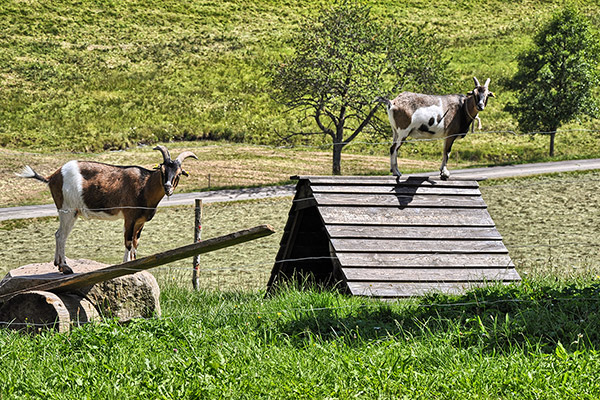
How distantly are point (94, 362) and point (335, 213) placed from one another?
15.8 ft

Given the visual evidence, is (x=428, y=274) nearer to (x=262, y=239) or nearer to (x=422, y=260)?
(x=422, y=260)

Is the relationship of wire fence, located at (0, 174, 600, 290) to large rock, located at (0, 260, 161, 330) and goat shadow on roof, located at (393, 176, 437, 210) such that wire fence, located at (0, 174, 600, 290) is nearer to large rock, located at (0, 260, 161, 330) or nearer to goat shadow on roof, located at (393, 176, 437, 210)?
goat shadow on roof, located at (393, 176, 437, 210)

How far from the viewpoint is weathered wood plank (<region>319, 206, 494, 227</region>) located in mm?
10023

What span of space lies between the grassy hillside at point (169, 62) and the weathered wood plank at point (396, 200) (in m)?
24.9

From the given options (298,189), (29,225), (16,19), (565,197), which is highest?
(16,19)

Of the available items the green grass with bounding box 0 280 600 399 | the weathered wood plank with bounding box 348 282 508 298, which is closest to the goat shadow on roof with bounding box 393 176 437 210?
the weathered wood plank with bounding box 348 282 508 298

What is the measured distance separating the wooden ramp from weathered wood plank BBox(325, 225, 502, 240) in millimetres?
14

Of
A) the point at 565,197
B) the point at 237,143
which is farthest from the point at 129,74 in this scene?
the point at 565,197

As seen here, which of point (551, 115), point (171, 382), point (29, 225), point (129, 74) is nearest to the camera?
point (171, 382)

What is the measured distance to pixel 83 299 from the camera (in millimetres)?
7930

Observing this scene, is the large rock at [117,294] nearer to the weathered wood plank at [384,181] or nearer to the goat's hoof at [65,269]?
the goat's hoof at [65,269]

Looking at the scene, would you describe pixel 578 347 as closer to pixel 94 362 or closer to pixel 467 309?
pixel 467 309

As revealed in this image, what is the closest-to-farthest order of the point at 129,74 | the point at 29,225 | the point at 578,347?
1. the point at 578,347
2. the point at 29,225
3. the point at 129,74

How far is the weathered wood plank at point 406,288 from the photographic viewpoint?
9.19 m
